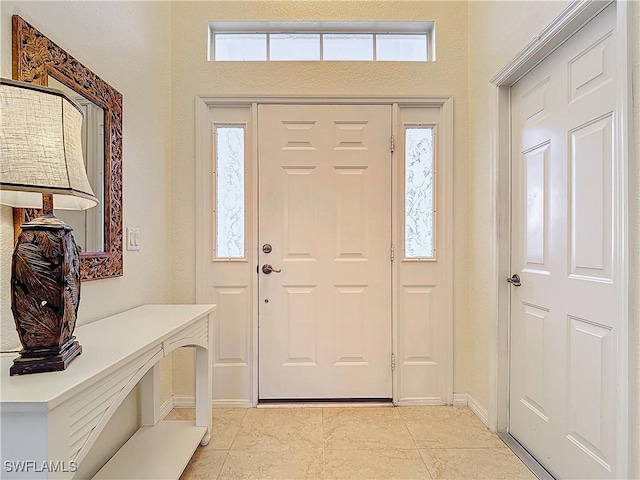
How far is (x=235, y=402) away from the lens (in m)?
2.36

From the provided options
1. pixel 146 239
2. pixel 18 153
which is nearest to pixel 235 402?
pixel 146 239

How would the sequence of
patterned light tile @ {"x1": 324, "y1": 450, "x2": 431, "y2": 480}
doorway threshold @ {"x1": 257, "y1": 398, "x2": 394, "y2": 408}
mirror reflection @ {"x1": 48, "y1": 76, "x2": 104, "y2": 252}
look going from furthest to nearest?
1. doorway threshold @ {"x1": 257, "y1": 398, "x2": 394, "y2": 408}
2. patterned light tile @ {"x1": 324, "y1": 450, "x2": 431, "y2": 480}
3. mirror reflection @ {"x1": 48, "y1": 76, "x2": 104, "y2": 252}

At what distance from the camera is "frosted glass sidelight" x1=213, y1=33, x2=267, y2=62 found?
2420mm

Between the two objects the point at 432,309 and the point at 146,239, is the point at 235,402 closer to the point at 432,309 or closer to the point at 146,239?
the point at 146,239

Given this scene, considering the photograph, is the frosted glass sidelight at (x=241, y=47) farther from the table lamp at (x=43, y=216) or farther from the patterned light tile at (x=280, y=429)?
the patterned light tile at (x=280, y=429)

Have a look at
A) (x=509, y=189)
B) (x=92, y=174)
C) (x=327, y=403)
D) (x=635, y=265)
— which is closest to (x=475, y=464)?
(x=327, y=403)

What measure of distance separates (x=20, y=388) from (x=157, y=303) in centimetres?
140

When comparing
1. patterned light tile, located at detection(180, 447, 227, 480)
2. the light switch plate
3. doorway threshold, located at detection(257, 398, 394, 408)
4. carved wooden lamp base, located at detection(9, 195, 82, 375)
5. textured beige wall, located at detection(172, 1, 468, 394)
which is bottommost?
patterned light tile, located at detection(180, 447, 227, 480)

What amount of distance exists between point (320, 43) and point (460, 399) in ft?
8.46

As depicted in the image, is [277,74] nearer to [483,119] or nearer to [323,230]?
[323,230]

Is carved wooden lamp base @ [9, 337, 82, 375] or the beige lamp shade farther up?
the beige lamp shade

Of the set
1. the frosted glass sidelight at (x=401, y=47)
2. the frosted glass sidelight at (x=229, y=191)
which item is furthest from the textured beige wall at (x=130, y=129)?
the frosted glass sidelight at (x=401, y=47)

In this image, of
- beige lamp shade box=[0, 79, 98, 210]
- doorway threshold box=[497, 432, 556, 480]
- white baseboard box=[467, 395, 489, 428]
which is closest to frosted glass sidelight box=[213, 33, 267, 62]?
beige lamp shade box=[0, 79, 98, 210]

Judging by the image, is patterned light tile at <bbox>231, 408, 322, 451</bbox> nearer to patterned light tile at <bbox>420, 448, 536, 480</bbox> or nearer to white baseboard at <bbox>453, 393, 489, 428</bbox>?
patterned light tile at <bbox>420, 448, 536, 480</bbox>
